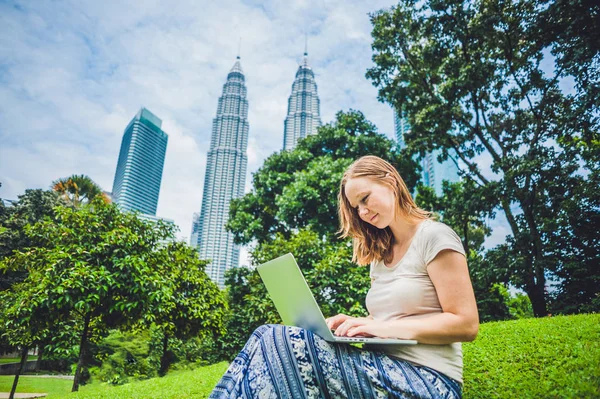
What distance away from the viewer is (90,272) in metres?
5.14

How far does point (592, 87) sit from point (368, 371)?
26.4ft

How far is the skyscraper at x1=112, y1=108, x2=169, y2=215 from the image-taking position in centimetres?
6688

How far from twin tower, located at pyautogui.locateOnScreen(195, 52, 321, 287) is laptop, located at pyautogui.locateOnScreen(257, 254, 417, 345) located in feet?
151

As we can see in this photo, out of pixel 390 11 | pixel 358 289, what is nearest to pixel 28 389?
pixel 358 289

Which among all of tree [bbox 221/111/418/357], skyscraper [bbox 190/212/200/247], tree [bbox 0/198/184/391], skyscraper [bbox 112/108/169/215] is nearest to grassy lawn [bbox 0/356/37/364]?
tree [bbox 221/111/418/357]

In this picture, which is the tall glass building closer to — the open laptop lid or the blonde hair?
the blonde hair

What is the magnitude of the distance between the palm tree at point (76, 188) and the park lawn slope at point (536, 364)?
17.5 meters

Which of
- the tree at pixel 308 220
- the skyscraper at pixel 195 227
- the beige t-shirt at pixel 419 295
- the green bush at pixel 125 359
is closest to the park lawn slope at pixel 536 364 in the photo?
the beige t-shirt at pixel 419 295

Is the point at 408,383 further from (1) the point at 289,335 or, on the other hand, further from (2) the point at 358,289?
(2) the point at 358,289

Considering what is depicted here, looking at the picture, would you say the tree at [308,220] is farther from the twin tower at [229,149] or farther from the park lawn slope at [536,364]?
the twin tower at [229,149]

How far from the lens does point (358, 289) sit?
25.3 feet

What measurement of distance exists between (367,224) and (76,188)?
66.0 ft

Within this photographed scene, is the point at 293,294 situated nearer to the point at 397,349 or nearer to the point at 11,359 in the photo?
the point at 397,349

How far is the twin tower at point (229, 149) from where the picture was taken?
58.9m
